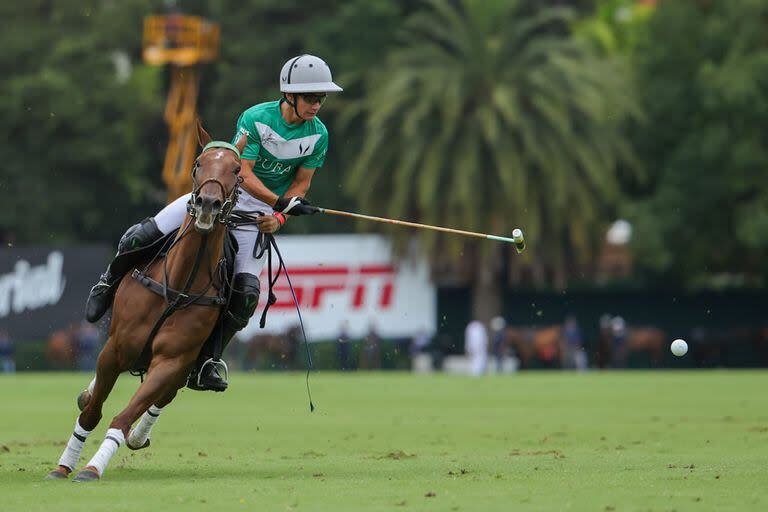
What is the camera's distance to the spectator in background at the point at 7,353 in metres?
49.7

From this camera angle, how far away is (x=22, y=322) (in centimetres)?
4934

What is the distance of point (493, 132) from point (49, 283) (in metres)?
14.8

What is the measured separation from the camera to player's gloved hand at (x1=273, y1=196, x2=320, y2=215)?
13859mm

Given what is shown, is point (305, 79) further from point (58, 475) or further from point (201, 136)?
point (58, 475)

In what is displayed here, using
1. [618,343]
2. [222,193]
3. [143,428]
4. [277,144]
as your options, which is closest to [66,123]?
[618,343]

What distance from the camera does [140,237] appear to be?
13430mm

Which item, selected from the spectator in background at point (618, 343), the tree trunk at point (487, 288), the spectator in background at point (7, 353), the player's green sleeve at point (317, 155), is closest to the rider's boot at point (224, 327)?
the player's green sleeve at point (317, 155)

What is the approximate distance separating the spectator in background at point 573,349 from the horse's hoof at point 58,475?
38.5 metres

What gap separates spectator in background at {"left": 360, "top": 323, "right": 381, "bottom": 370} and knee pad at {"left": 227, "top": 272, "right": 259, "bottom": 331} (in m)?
37.0

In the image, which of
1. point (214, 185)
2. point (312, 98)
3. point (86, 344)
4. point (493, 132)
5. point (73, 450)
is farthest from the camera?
point (493, 132)

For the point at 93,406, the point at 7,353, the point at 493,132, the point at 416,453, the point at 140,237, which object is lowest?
the point at 416,453

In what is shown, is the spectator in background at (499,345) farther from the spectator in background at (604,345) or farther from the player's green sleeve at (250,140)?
the player's green sleeve at (250,140)

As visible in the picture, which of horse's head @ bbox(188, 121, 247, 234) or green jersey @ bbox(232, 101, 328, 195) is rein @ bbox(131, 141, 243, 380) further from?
green jersey @ bbox(232, 101, 328, 195)

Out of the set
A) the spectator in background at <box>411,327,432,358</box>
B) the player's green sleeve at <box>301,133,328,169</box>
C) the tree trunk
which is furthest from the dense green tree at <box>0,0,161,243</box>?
the player's green sleeve at <box>301,133,328,169</box>
